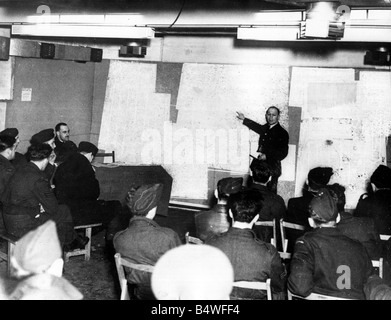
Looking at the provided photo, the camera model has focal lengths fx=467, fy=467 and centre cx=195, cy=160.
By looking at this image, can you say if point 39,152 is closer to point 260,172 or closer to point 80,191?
point 80,191

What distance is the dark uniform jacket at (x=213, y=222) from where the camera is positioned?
353 centimetres

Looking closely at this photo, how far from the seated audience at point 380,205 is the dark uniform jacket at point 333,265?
56.8 inches

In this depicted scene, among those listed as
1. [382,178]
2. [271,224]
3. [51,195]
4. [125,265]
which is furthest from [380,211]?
[51,195]

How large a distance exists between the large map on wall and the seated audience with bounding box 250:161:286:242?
9.28ft

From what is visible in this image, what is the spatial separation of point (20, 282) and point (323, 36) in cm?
360

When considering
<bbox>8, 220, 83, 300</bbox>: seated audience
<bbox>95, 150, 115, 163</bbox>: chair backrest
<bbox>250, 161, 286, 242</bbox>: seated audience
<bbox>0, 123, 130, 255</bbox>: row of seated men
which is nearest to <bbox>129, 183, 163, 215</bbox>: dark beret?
<bbox>8, 220, 83, 300</bbox>: seated audience

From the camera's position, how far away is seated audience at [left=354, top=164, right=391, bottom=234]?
4.04 m

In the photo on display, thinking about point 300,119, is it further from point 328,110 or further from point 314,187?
point 314,187

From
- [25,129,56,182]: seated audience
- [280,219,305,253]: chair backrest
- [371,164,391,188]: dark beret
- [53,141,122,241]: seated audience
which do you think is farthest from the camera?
[25,129,56,182]: seated audience

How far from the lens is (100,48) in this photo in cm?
Result: 809

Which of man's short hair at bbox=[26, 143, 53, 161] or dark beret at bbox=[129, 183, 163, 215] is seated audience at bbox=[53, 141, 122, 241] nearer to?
man's short hair at bbox=[26, 143, 53, 161]

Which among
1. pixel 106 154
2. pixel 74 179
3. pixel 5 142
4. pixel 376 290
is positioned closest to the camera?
pixel 376 290

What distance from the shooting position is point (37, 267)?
202 centimetres

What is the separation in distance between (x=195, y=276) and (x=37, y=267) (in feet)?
2.80
